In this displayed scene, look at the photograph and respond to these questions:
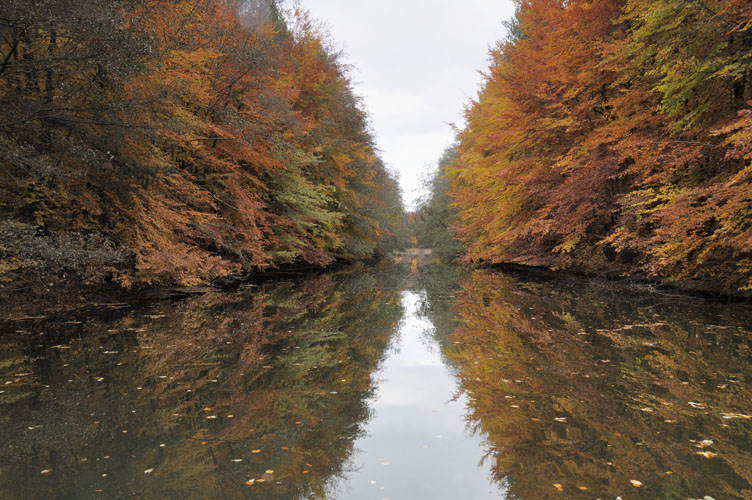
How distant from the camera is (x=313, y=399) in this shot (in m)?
5.38

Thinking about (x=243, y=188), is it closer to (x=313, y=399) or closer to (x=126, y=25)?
(x=126, y=25)

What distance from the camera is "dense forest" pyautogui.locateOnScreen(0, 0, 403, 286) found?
780 centimetres

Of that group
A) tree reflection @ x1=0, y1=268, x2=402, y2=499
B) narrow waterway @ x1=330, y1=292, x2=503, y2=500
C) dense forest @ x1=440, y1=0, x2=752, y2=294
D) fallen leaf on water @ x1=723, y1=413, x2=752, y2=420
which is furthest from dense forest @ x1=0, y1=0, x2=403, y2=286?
fallen leaf on water @ x1=723, y1=413, x2=752, y2=420

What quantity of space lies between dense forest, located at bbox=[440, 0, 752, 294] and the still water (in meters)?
2.08

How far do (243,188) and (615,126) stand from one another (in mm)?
11935

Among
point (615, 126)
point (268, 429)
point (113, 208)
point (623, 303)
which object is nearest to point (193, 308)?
point (113, 208)

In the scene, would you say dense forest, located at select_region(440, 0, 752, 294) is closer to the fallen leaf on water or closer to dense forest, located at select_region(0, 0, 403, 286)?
the fallen leaf on water

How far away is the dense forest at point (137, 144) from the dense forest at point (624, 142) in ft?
26.9

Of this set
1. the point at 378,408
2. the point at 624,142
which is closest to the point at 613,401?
the point at 378,408

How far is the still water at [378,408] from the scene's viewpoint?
359 cm

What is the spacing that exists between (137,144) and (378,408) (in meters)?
9.26

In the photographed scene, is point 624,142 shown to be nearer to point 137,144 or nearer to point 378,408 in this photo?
point 378,408

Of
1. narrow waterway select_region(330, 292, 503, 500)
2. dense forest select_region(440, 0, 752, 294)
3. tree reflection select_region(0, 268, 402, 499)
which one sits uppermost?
dense forest select_region(440, 0, 752, 294)

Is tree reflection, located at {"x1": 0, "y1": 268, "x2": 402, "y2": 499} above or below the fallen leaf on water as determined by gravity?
above
